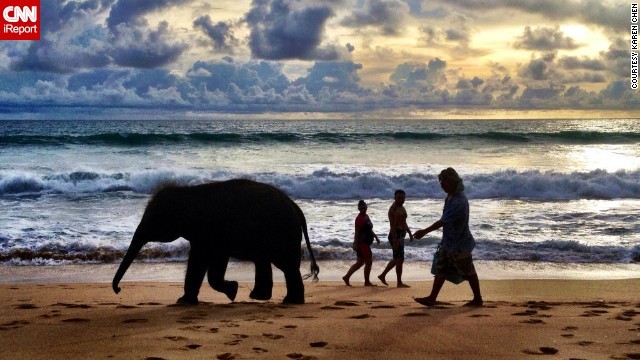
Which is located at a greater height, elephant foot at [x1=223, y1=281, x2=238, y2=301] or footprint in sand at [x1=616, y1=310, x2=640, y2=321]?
elephant foot at [x1=223, y1=281, x2=238, y2=301]

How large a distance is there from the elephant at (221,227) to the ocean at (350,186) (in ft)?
2.40

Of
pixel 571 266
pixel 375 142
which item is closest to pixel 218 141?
pixel 375 142

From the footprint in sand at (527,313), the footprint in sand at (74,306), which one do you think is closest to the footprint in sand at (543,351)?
the footprint in sand at (527,313)

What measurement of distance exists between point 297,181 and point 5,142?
24.2m

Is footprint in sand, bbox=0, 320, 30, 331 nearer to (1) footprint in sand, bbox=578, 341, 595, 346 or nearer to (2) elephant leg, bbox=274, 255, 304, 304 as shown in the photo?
(2) elephant leg, bbox=274, 255, 304, 304

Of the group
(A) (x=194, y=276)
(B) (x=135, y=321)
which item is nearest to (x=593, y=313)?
(A) (x=194, y=276)

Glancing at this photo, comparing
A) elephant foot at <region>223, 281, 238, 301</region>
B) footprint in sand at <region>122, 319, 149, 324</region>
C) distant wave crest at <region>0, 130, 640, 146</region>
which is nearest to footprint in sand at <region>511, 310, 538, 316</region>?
elephant foot at <region>223, 281, 238, 301</region>

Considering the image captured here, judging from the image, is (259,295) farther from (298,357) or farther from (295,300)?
(298,357)

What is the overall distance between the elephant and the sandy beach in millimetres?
430

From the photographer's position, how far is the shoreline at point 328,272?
35.1 ft

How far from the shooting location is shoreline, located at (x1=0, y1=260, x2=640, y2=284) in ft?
35.1

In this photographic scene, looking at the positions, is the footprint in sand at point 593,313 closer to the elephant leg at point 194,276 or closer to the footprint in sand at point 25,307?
the elephant leg at point 194,276

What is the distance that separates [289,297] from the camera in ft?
25.9

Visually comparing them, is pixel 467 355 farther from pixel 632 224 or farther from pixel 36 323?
pixel 632 224
